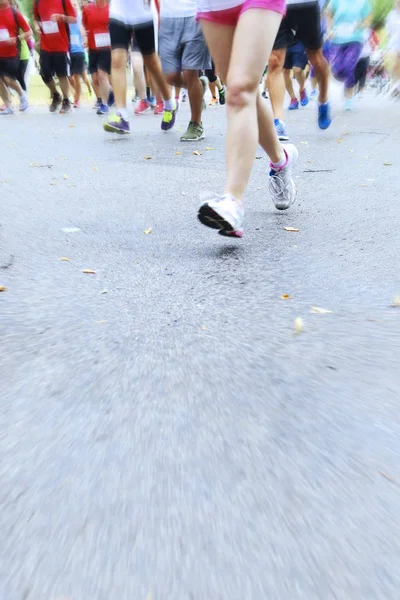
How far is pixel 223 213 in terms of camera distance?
2479 millimetres

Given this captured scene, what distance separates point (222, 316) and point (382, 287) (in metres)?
0.61

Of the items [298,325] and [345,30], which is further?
[345,30]

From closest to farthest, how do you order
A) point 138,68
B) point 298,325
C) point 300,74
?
point 298,325, point 138,68, point 300,74

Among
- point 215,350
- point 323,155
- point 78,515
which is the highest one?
point 323,155

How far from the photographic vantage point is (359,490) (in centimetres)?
107

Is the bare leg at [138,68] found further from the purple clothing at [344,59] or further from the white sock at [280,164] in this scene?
the white sock at [280,164]

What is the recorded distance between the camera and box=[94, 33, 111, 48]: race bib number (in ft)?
34.3

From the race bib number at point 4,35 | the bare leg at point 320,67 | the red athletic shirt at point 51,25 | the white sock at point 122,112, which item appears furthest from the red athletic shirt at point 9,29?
the bare leg at point 320,67

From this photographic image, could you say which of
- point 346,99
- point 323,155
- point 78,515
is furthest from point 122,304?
point 346,99

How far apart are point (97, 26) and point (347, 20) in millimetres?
4102

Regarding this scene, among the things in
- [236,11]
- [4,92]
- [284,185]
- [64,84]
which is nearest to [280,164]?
[284,185]

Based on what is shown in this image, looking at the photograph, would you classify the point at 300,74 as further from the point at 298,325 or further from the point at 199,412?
the point at 199,412

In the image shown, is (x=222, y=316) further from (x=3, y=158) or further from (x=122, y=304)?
(x=3, y=158)

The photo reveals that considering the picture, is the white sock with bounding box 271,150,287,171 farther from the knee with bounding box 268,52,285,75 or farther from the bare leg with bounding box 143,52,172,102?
the bare leg with bounding box 143,52,172,102
